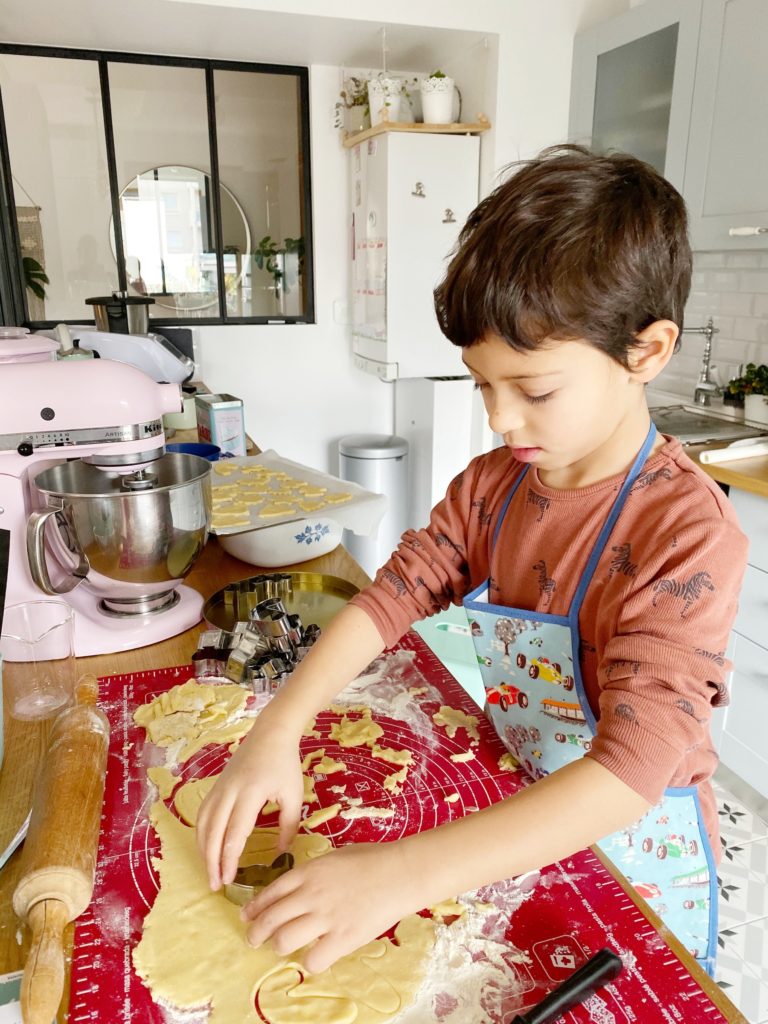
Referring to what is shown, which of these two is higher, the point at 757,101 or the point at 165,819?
the point at 757,101

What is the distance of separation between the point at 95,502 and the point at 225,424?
3.03ft

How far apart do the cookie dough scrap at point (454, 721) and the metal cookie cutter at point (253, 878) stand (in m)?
0.23

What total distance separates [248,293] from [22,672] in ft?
8.78

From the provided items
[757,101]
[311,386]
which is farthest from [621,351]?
[311,386]

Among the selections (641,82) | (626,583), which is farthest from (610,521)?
(641,82)

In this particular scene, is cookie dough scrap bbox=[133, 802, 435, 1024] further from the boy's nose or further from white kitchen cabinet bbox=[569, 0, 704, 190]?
white kitchen cabinet bbox=[569, 0, 704, 190]

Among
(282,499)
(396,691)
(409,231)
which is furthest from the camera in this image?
(409,231)

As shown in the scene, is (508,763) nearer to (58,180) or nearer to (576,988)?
(576,988)

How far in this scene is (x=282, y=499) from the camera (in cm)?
133

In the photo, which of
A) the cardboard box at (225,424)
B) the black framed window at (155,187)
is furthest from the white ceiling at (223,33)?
the cardboard box at (225,424)

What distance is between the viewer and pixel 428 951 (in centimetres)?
53

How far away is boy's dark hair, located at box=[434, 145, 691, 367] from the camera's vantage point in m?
0.60

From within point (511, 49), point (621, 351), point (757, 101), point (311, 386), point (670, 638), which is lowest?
point (311, 386)

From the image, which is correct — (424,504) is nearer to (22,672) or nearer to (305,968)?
(22,672)
